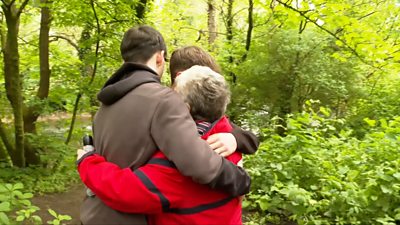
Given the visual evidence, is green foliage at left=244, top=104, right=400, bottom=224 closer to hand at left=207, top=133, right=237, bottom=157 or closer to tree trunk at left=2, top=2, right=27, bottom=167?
hand at left=207, top=133, right=237, bottom=157

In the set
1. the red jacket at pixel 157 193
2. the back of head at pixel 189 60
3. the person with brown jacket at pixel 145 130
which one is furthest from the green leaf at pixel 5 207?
the back of head at pixel 189 60

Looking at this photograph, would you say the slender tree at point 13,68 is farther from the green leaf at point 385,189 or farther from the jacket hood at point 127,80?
the green leaf at point 385,189

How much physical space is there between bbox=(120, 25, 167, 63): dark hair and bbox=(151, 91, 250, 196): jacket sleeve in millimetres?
268

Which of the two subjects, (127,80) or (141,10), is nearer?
(127,80)

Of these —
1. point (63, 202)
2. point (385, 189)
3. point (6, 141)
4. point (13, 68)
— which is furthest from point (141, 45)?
point (6, 141)

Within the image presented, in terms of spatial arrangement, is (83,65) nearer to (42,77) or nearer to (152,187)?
(42,77)

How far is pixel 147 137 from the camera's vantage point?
153cm

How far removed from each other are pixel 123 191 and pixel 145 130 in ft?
0.81

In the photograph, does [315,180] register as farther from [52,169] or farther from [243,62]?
[243,62]

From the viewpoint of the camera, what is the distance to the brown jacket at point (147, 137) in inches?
57.1

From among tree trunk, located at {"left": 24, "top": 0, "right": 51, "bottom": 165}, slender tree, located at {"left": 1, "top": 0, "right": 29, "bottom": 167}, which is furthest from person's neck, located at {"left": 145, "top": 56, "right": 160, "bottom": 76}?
tree trunk, located at {"left": 24, "top": 0, "right": 51, "bottom": 165}

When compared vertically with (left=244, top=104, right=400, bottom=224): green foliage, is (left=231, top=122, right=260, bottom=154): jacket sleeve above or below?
above

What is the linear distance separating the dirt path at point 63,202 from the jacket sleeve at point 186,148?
3.89m

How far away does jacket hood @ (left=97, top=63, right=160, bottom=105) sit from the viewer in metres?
1.62
